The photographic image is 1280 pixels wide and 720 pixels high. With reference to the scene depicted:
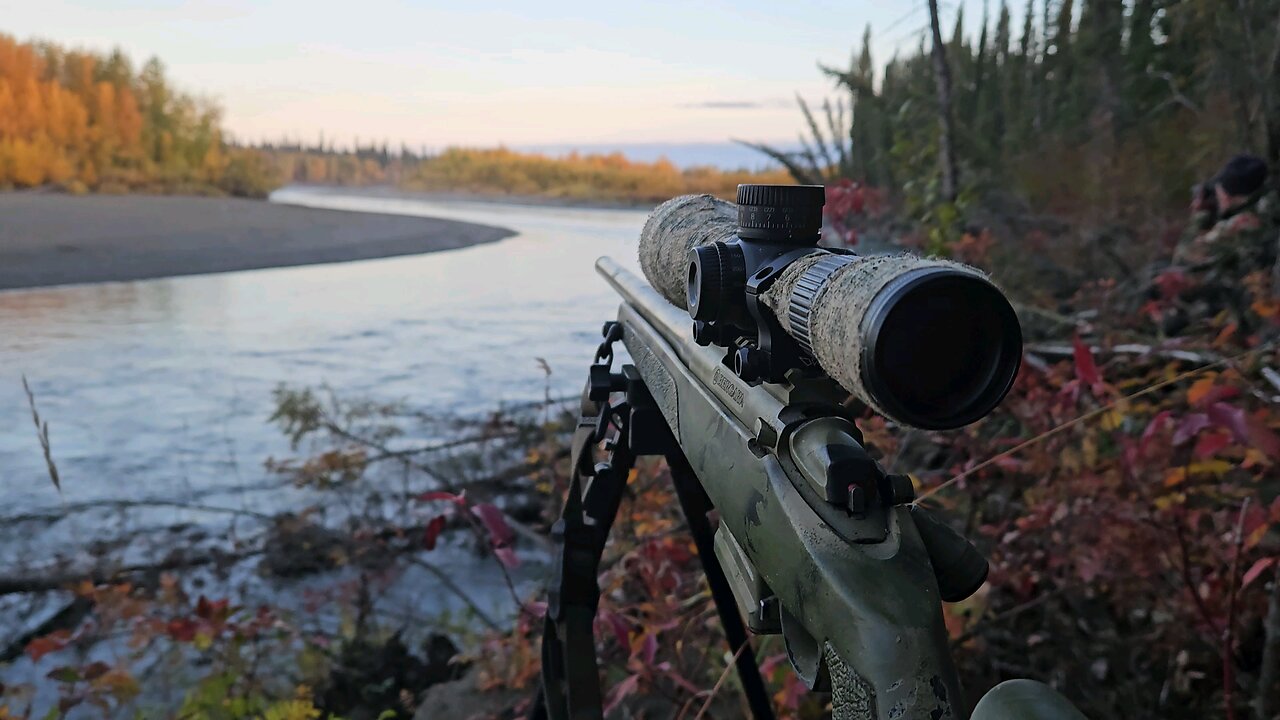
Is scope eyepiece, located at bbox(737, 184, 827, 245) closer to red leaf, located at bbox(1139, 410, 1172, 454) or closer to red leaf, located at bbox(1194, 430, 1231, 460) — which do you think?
red leaf, located at bbox(1194, 430, 1231, 460)

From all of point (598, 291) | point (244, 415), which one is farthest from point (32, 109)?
point (244, 415)

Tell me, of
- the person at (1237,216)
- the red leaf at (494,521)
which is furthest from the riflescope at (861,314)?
the person at (1237,216)

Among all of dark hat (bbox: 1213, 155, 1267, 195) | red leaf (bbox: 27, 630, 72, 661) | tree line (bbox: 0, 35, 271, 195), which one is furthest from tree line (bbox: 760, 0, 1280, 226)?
tree line (bbox: 0, 35, 271, 195)

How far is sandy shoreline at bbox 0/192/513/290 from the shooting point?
636 inches

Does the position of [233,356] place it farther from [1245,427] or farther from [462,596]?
[1245,427]

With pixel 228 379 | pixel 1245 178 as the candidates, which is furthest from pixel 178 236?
pixel 1245 178

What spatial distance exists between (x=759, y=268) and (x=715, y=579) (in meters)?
1.11

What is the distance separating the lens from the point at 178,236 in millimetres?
19875

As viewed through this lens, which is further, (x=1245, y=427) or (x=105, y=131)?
(x=105, y=131)

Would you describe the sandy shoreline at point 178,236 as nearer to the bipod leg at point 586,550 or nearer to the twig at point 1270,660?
the bipod leg at point 586,550

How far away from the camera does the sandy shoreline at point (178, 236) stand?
53.0ft

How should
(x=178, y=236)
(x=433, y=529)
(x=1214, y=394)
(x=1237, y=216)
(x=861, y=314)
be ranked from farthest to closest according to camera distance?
(x=178, y=236) → (x=1237, y=216) → (x=433, y=529) → (x=1214, y=394) → (x=861, y=314)

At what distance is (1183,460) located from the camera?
252cm

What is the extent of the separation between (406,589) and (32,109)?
3455 centimetres
